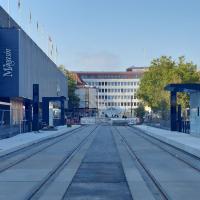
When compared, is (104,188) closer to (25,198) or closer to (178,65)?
(25,198)

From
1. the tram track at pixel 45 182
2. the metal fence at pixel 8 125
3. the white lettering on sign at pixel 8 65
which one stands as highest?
the white lettering on sign at pixel 8 65

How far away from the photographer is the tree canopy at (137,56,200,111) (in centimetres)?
8338

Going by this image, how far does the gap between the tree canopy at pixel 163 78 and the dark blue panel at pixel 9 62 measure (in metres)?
28.0

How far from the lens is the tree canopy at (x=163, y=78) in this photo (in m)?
83.4

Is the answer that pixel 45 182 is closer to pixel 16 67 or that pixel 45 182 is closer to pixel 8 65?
pixel 8 65

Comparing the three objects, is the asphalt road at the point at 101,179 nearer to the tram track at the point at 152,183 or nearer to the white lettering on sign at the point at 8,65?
the tram track at the point at 152,183

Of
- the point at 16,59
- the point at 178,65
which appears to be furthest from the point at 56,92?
the point at 16,59

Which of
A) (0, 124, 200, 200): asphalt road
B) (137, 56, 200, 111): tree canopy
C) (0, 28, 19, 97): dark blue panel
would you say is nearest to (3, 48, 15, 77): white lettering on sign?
(0, 28, 19, 97): dark blue panel

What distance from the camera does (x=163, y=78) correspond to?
3465 inches

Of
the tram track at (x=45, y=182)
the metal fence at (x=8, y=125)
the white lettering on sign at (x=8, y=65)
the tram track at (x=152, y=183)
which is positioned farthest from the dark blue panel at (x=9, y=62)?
the tram track at (x=152, y=183)

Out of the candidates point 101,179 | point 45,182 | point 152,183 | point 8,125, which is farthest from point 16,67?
point 152,183

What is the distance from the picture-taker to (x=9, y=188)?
14125 mm

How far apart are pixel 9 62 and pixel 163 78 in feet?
118

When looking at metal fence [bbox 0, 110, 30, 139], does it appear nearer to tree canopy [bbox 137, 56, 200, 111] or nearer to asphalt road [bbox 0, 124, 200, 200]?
asphalt road [bbox 0, 124, 200, 200]
